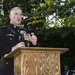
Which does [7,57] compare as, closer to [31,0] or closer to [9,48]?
[9,48]

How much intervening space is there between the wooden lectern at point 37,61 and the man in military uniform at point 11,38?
35cm

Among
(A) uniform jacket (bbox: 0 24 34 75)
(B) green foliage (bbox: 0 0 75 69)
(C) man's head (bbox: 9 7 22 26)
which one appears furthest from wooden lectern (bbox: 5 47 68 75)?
(B) green foliage (bbox: 0 0 75 69)

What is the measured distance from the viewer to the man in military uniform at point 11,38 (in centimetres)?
411

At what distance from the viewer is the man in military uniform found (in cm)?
411

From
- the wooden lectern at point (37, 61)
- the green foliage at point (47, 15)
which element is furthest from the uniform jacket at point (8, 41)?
the green foliage at point (47, 15)

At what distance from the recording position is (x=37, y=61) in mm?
3697

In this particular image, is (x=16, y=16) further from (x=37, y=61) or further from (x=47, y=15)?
(x=47, y=15)

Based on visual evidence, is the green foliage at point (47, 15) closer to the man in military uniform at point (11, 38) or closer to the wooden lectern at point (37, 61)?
the man in military uniform at point (11, 38)

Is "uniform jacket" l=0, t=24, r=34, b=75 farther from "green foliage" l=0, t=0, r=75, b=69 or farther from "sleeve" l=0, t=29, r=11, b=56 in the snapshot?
"green foliage" l=0, t=0, r=75, b=69

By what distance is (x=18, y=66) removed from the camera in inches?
149

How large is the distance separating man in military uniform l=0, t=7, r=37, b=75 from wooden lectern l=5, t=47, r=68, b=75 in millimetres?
346

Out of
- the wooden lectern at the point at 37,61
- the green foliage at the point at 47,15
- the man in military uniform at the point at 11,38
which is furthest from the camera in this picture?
the green foliage at the point at 47,15

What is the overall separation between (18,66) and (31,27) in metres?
10.5

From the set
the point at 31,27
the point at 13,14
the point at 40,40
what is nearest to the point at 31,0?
the point at 31,27
